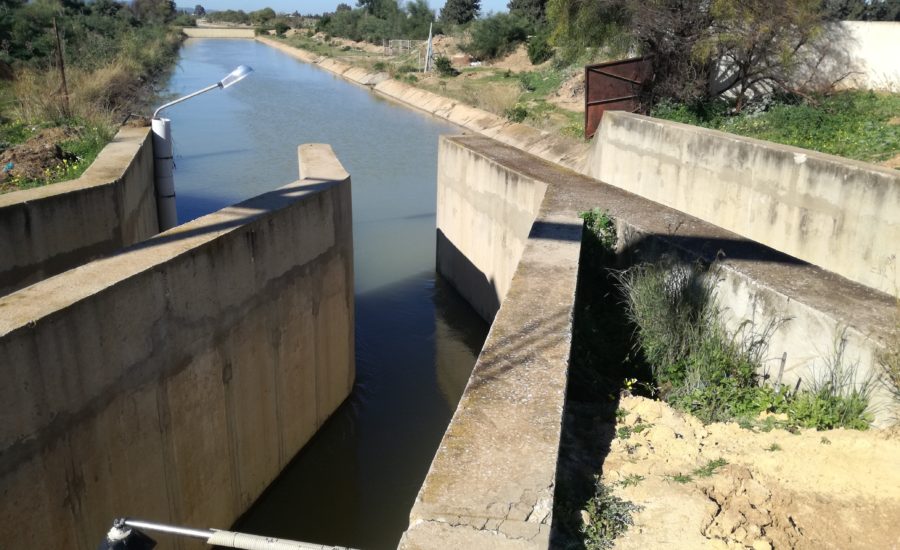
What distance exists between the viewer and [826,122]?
41.4 feet

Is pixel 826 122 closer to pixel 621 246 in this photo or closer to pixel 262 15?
pixel 621 246

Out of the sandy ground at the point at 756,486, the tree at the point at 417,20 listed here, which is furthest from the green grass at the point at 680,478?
the tree at the point at 417,20

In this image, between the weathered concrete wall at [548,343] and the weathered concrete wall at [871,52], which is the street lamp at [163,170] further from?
the weathered concrete wall at [871,52]

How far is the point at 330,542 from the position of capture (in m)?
7.41

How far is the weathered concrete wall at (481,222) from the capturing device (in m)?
10.4

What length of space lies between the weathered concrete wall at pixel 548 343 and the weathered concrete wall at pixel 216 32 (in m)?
81.7

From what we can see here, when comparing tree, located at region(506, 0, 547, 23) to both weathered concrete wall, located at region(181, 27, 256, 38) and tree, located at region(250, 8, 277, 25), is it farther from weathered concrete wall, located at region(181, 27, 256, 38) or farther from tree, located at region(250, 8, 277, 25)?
tree, located at region(250, 8, 277, 25)

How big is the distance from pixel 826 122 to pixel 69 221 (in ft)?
37.8

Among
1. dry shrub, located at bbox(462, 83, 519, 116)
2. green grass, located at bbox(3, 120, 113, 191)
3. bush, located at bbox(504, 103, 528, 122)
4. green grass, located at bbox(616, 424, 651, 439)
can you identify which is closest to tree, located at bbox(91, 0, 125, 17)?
dry shrub, located at bbox(462, 83, 519, 116)

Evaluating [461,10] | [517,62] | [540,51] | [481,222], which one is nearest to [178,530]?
[481,222]

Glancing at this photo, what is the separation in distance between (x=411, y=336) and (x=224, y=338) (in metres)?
5.43

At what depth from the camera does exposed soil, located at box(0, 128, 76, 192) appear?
8711mm

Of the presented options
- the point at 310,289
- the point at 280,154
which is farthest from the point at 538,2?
the point at 310,289

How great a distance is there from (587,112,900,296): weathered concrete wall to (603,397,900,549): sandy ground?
318 cm
